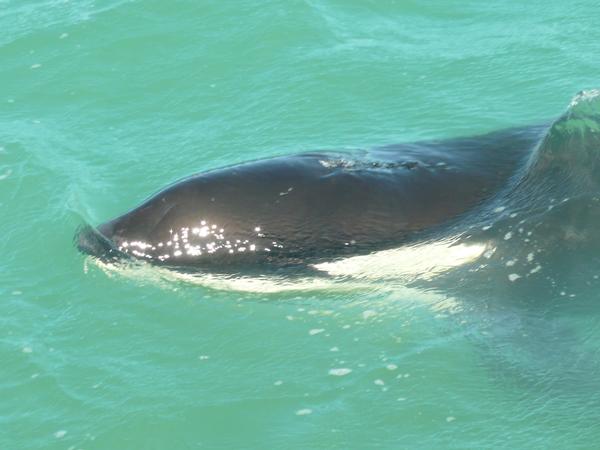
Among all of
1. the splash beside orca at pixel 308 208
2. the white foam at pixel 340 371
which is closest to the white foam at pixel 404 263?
the splash beside orca at pixel 308 208

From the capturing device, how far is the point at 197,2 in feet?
56.6

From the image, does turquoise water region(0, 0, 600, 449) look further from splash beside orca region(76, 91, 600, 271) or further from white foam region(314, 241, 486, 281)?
splash beside orca region(76, 91, 600, 271)

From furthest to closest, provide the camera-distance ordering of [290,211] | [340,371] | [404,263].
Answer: [404,263] → [290,211] → [340,371]

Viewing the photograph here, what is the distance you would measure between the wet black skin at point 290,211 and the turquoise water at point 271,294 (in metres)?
0.39

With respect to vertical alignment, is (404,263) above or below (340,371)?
above

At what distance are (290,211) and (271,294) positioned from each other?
0.78m

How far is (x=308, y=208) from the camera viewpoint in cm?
943

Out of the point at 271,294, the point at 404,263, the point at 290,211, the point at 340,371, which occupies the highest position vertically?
the point at 290,211

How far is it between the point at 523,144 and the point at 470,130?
2425mm

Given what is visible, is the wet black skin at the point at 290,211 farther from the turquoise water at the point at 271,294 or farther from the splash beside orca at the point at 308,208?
the turquoise water at the point at 271,294

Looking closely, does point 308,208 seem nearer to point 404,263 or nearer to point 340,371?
point 404,263

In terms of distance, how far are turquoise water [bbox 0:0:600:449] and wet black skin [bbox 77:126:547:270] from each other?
0.39 metres

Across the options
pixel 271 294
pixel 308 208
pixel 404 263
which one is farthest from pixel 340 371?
pixel 308 208

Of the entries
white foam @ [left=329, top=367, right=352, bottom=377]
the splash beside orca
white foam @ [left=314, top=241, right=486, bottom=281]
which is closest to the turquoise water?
white foam @ [left=329, top=367, right=352, bottom=377]
